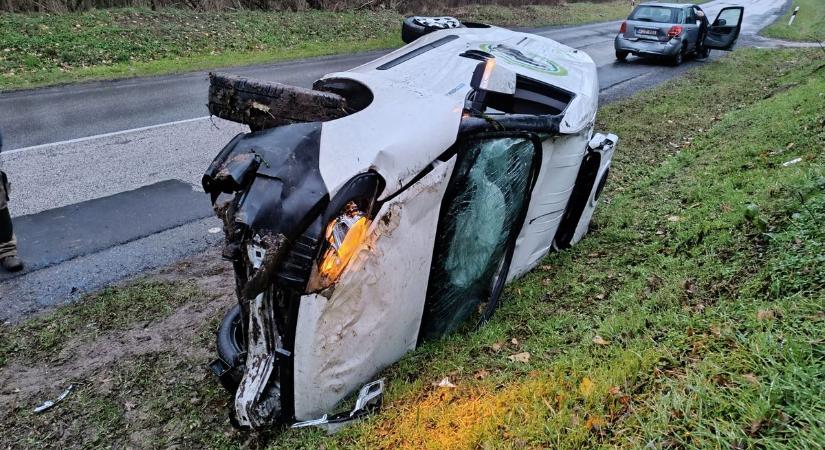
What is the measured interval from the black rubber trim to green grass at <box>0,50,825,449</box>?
1.73 m

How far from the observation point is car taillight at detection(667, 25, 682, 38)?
14.6 m

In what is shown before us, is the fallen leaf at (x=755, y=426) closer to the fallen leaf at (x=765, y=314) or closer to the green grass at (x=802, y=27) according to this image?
the fallen leaf at (x=765, y=314)

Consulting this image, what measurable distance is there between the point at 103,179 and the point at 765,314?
618 centimetres

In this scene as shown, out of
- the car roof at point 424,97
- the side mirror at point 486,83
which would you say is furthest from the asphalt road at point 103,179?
the side mirror at point 486,83

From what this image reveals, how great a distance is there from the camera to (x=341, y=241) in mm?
2195

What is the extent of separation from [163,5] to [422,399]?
1714cm

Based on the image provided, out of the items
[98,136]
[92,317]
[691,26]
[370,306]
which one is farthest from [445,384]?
[691,26]

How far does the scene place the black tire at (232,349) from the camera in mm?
2699

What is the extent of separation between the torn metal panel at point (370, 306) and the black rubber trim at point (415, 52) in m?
1.45

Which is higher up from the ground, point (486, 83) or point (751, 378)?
point (486, 83)

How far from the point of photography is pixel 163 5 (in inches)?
645

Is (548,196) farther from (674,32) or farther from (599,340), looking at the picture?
(674,32)

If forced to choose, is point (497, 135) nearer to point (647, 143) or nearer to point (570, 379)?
point (570, 379)

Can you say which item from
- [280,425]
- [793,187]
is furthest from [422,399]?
[793,187]
